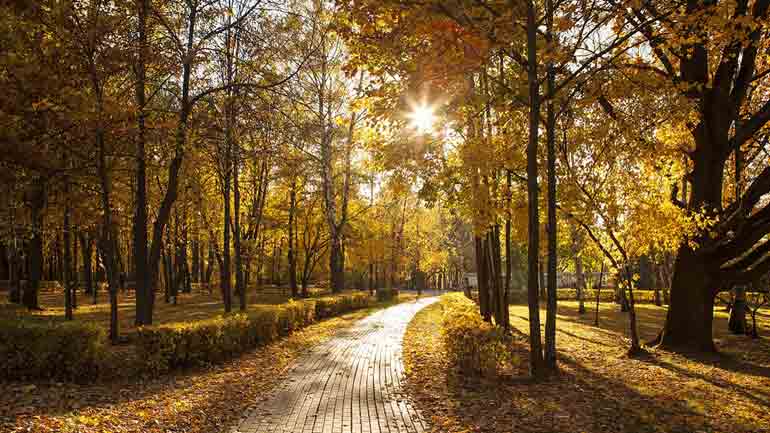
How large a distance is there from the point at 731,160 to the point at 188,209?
23.5 metres

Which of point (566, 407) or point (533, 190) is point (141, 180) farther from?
point (566, 407)

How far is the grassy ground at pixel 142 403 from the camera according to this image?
5414 mm

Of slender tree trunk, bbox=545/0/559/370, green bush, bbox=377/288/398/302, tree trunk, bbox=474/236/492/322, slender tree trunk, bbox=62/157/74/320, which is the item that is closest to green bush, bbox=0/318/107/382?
slender tree trunk, bbox=62/157/74/320

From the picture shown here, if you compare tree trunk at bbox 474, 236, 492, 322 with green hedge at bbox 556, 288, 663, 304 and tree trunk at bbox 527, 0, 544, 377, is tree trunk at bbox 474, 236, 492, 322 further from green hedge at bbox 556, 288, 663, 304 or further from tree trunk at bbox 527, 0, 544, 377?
green hedge at bbox 556, 288, 663, 304

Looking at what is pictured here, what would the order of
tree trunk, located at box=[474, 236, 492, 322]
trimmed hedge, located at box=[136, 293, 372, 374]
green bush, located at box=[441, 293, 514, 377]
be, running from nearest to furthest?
green bush, located at box=[441, 293, 514, 377]
trimmed hedge, located at box=[136, 293, 372, 374]
tree trunk, located at box=[474, 236, 492, 322]

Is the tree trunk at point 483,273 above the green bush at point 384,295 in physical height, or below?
above

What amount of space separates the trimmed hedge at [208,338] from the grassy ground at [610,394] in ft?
12.8

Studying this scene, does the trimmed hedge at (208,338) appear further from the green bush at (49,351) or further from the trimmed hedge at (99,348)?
the green bush at (49,351)

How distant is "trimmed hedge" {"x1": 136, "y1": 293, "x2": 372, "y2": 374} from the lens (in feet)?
26.9

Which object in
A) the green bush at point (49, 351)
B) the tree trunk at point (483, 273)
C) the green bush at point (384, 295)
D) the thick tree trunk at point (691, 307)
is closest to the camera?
the green bush at point (49, 351)

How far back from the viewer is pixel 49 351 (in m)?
7.20

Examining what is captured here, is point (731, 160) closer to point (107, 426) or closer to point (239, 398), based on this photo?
point (239, 398)

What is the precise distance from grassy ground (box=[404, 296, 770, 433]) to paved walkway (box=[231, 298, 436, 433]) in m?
0.42

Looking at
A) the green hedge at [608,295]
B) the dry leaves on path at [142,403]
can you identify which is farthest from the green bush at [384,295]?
the dry leaves on path at [142,403]
